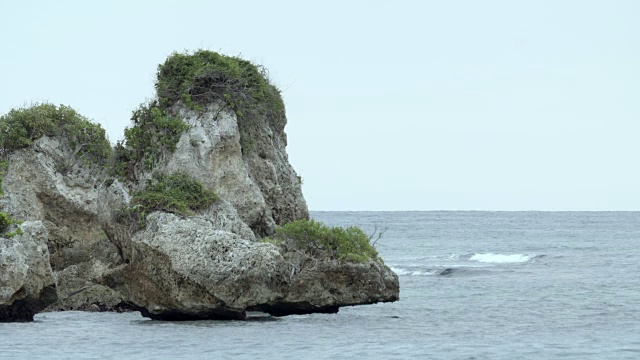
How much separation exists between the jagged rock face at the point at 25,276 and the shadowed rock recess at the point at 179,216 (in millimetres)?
34

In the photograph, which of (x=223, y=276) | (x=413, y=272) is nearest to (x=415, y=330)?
(x=223, y=276)

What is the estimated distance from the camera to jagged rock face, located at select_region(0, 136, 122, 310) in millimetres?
30547

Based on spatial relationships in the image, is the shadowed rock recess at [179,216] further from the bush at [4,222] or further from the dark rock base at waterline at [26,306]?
the bush at [4,222]

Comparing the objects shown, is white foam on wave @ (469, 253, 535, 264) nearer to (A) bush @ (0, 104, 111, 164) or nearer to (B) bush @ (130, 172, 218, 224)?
(A) bush @ (0, 104, 111, 164)

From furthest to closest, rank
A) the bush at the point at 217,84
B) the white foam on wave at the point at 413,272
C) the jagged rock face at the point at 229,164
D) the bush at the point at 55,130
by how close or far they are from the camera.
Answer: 1. the white foam on wave at the point at 413,272
2. the bush at the point at 55,130
3. the bush at the point at 217,84
4. the jagged rock face at the point at 229,164

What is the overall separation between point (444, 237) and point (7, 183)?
199ft

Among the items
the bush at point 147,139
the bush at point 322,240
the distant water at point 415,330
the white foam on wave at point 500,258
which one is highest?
the bush at point 147,139

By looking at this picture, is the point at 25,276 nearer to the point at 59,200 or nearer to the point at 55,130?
the point at 59,200

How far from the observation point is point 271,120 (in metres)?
30.2

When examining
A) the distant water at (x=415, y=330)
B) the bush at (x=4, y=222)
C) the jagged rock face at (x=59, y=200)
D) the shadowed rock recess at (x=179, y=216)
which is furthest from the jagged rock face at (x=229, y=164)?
the jagged rock face at (x=59, y=200)

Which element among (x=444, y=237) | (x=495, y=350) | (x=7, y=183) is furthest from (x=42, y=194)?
(x=444, y=237)

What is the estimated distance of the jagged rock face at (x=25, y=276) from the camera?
74.7 feet

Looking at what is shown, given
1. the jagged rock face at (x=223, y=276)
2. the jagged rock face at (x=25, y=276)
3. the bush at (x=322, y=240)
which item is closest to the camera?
the jagged rock face at (x=25, y=276)

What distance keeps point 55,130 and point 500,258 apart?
108ft
